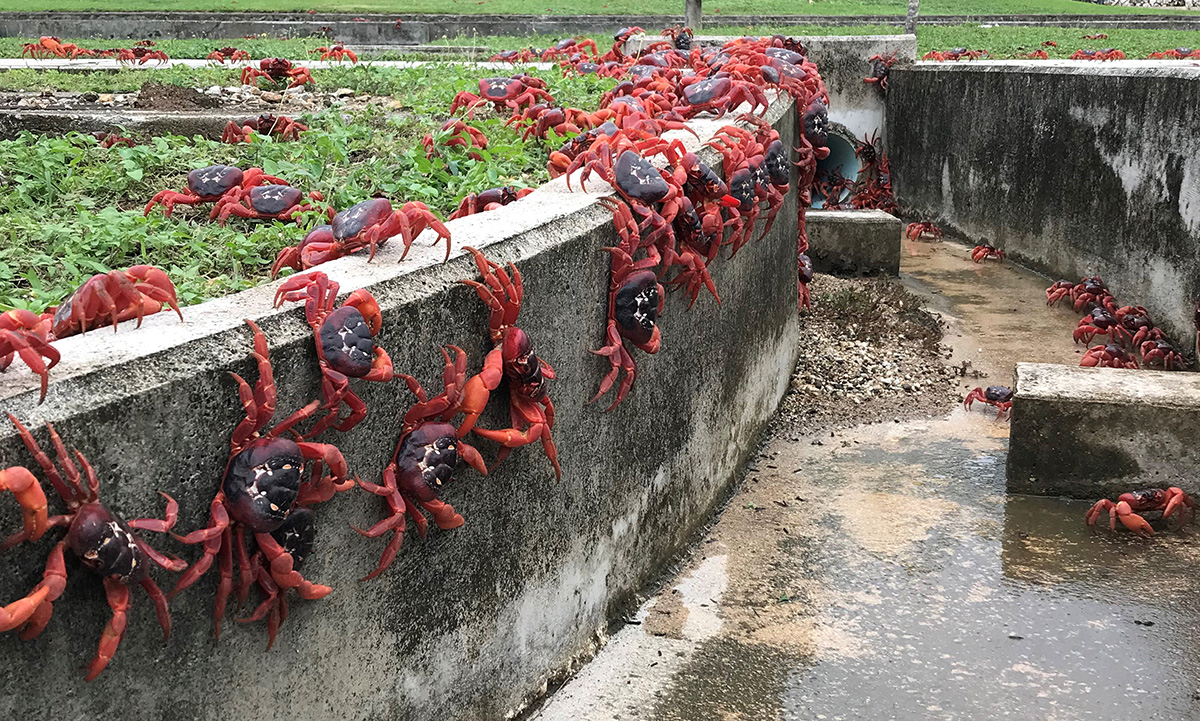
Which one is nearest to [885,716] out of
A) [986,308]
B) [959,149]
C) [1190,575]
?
Result: [1190,575]

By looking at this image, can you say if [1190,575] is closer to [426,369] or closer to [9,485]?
[426,369]

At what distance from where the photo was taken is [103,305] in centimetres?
194

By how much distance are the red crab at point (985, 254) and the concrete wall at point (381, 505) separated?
18.0 feet

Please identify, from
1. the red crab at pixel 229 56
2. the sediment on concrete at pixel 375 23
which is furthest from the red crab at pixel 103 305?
the sediment on concrete at pixel 375 23

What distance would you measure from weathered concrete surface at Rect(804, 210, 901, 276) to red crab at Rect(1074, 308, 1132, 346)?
5.93 ft

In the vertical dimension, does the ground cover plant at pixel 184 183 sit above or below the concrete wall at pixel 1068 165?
above

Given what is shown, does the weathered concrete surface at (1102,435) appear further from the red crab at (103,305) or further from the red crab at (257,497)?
the red crab at (103,305)

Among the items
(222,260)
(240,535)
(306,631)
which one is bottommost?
(306,631)

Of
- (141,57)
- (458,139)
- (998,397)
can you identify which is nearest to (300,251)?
(458,139)

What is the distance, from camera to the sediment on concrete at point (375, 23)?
1712 centimetres

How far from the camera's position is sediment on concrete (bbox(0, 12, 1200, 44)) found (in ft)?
56.2

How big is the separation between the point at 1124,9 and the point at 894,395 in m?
18.2

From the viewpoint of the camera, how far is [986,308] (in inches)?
310

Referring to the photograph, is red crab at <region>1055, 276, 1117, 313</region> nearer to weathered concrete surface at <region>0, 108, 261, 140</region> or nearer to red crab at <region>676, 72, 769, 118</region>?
red crab at <region>676, 72, 769, 118</region>
